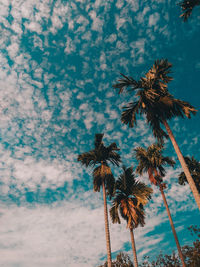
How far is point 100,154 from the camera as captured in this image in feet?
63.3

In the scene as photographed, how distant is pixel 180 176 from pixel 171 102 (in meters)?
21.3

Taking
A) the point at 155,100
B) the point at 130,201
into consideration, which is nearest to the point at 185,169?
the point at 155,100

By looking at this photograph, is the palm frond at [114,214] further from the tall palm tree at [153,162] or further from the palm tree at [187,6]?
the palm tree at [187,6]

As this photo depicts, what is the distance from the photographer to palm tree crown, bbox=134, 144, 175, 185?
73.9ft

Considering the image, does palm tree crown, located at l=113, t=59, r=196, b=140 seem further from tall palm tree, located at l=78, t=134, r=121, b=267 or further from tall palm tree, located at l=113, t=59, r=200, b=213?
tall palm tree, located at l=78, t=134, r=121, b=267

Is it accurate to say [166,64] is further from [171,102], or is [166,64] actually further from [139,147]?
[139,147]

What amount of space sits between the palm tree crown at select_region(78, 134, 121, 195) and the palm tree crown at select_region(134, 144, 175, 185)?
4.98 m

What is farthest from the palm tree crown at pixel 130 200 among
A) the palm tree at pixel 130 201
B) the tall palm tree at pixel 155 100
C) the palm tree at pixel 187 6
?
the palm tree at pixel 187 6

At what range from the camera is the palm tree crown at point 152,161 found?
22.5 metres

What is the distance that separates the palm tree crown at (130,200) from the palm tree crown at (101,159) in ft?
6.21

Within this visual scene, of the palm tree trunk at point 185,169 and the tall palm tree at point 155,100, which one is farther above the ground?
the tall palm tree at point 155,100

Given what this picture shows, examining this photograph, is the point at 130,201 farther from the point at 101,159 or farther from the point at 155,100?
the point at 155,100

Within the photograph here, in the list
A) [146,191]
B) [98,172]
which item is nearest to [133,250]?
[146,191]

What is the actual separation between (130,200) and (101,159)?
5611 millimetres
